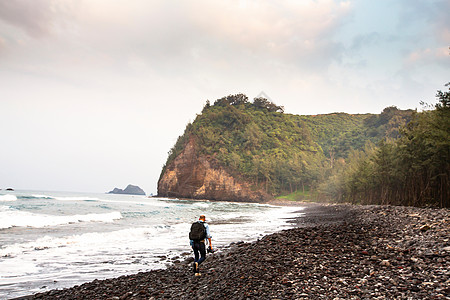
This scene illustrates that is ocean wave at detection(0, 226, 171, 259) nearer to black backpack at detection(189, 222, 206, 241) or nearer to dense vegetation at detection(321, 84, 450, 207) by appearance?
black backpack at detection(189, 222, 206, 241)

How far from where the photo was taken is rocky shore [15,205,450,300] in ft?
20.0

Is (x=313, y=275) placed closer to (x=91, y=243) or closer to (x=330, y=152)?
(x=91, y=243)

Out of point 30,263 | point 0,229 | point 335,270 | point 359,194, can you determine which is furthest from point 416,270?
point 359,194

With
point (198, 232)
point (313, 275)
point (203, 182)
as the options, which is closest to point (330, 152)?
point (203, 182)

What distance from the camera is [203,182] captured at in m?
122

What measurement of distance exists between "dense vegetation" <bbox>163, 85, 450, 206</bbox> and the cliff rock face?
3.83m

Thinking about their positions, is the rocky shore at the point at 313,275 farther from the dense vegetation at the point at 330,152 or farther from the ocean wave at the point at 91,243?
the dense vegetation at the point at 330,152

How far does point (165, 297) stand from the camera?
7371mm

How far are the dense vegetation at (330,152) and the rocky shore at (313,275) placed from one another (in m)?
19.4

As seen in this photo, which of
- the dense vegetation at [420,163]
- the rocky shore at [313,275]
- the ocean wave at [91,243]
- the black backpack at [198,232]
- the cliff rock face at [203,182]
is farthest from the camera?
the cliff rock face at [203,182]

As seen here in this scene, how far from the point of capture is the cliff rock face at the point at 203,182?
122 m

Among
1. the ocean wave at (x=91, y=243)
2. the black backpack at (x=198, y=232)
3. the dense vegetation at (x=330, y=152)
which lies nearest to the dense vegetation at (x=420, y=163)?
the dense vegetation at (x=330, y=152)

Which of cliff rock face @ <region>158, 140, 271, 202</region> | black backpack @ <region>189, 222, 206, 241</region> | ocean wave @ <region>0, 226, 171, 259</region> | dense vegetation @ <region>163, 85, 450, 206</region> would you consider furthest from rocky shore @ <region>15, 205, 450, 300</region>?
cliff rock face @ <region>158, 140, 271, 202</region>

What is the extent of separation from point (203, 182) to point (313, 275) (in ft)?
381
